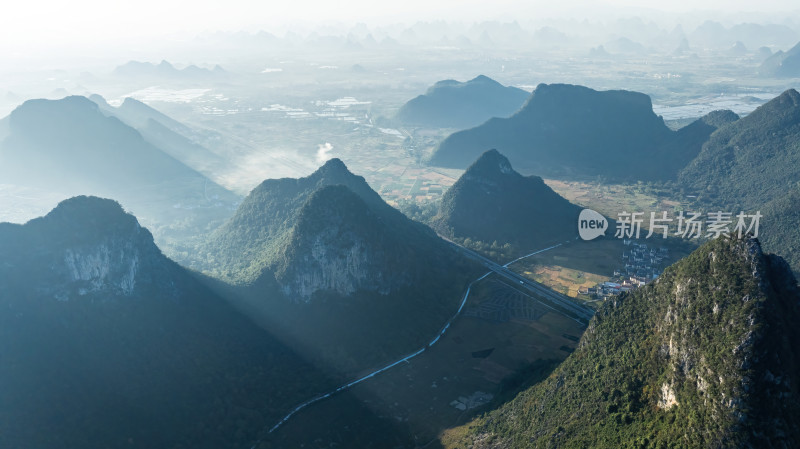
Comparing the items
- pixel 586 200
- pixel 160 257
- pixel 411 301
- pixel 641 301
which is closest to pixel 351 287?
pixel 411 301

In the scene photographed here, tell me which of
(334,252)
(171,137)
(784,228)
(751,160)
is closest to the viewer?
(334,252)

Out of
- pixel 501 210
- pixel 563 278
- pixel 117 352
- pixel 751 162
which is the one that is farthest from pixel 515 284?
pixel 751 162

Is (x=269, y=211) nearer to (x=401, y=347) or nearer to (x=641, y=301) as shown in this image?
(x=401, y=347)

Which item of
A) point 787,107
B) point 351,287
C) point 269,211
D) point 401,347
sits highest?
point 787,107

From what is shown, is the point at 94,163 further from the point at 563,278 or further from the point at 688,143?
the point at 688,143

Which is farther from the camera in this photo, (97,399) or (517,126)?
(517,126)

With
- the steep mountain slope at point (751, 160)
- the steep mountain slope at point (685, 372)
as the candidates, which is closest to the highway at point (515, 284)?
the steep mountain slope at point (685, 372)

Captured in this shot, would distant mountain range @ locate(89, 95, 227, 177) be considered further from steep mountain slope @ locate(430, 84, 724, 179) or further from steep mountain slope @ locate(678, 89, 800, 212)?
steep mountain slope @ locate(678, 89, 800, 212)
